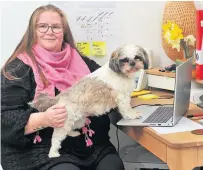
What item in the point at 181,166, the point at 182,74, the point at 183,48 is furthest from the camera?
the point at 183,48

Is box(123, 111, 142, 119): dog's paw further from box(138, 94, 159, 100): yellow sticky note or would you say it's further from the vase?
the vase

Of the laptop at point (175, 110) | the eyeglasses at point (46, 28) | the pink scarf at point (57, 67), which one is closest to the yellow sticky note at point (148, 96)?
the laptop at point (175, 110)

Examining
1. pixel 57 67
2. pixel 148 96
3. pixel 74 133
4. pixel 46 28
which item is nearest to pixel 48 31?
pixel 46 28

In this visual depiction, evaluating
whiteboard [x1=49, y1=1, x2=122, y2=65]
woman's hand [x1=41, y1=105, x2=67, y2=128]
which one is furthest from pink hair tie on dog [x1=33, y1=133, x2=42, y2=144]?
whiteboard [x1=49, y1=1, x2=122, y2=65]

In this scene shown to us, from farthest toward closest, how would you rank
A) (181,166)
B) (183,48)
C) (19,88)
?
1. (183,48)
2. (19,88)
3. (181,166)

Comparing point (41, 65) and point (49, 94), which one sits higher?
point (41, 65)

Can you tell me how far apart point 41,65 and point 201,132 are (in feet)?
2.64

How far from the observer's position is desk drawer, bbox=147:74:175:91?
2.06 metres

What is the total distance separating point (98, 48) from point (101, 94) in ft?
2.63

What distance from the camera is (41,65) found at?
5.65 feet

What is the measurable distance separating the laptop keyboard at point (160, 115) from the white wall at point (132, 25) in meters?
0.68

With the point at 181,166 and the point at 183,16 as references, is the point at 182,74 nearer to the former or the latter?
the point at 181,166

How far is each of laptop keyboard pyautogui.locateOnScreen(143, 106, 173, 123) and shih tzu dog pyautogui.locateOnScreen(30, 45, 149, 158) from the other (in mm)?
69

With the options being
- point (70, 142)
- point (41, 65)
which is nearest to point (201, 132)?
point (70, 142)
